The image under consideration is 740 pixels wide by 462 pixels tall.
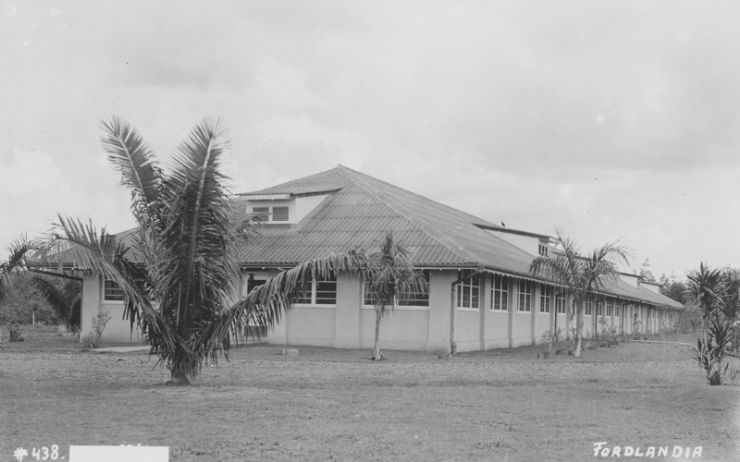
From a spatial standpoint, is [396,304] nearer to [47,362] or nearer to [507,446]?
[47,362]

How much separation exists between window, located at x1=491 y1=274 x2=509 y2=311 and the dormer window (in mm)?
7324

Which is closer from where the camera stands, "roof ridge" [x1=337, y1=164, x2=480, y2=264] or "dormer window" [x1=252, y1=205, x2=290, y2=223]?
"roof ridge" [x1=337, y1=164, x2=480, y2=264]

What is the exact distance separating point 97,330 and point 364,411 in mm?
16869

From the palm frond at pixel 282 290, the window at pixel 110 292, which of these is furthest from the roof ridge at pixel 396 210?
the palm frond at pixel 282 290

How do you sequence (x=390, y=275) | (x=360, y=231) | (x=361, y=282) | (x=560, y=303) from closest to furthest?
(x=390, y=275), (x=361, y=282), (x=360, y=231), (x=560, y=303)

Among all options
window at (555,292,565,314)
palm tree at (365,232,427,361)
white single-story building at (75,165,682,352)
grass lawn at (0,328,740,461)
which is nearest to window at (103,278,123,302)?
A: white single-story building at (75,165,682,352)

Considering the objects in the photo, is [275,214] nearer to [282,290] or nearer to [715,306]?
[282,290]

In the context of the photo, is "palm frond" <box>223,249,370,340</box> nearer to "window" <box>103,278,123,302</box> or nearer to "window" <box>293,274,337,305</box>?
"window" <box>293,274,337,305</box>

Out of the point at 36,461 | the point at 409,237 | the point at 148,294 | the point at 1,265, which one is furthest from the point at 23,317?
the point at 36,461

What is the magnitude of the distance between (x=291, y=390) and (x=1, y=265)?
253 inches

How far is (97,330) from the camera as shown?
26.0 meters

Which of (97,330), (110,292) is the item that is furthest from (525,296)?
(97,330)

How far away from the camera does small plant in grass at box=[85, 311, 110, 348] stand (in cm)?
2591

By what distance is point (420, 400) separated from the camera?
→ 12.6m
